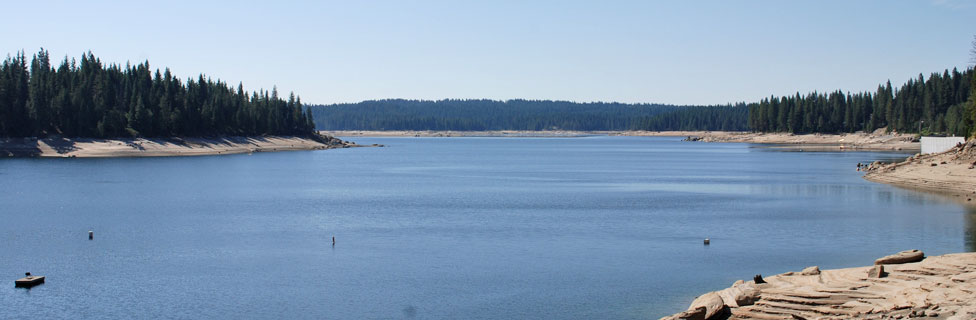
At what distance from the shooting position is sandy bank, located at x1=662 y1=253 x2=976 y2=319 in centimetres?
2061

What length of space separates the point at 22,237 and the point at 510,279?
81.8ft

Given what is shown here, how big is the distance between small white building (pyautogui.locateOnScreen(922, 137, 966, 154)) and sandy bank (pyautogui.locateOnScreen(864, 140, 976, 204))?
475 centimetres

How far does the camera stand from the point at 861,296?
22.6m

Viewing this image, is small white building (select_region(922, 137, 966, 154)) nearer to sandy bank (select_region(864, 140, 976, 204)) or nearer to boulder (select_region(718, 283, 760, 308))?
sandy bank (select_region(864, 140, 976, 204))

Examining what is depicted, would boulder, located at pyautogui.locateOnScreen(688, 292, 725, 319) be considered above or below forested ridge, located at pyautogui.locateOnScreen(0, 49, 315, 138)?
below

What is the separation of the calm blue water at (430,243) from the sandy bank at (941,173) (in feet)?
9.76

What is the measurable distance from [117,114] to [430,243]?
10383 cm

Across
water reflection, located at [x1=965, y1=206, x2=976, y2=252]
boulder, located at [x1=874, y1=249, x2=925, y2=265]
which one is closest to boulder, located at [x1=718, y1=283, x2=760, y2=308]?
boulder, located at [x1=874, y1=249, x2=925, y2=265]

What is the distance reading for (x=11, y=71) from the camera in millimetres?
131875

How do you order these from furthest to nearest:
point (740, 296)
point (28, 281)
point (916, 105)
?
1. point (916, 105)
2. point (28, 281)
3. point (740, 296)

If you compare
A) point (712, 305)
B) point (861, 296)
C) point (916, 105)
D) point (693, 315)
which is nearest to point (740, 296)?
point (712, 305)

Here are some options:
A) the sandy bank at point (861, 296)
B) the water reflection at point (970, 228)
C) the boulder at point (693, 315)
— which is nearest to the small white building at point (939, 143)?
the water reflection at point (970, 228)

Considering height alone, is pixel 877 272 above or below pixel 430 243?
above

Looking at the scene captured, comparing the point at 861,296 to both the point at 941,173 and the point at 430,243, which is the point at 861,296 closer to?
the point at 430,243
